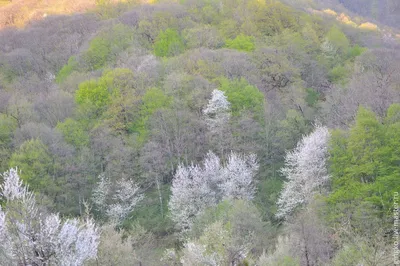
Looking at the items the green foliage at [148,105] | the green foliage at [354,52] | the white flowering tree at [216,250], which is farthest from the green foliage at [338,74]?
the white flowering tree at [216,250]

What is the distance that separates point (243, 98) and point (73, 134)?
18064 millimetres

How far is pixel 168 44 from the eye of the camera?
73.3 meters

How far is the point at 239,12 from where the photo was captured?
83750 mm

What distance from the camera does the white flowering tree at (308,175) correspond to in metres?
37.7

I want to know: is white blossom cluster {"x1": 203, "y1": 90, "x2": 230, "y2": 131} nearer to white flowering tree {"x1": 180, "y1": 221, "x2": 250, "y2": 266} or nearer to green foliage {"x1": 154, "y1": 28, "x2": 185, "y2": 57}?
white flowering tree {"x1": 180, "y1": 221, "x2": 250, "y2": 266}

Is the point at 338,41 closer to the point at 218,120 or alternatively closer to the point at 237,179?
the point at 218,120

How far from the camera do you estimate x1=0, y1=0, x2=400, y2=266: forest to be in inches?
1038

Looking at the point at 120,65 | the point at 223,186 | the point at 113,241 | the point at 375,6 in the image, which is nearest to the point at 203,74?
the point at 120,65

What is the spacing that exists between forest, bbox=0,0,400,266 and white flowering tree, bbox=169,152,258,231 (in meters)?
0.14

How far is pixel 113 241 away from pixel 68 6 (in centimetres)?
10203

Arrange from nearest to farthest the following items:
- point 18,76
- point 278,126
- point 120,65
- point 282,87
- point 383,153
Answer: point 383,153, point 278,126, point 282,87, point 120,65, point 18,76

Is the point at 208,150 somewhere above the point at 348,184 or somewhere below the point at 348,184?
below

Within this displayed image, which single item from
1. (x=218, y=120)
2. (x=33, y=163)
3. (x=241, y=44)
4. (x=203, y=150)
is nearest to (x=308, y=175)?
(x=218, y=120)

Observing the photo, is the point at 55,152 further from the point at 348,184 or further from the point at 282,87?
the point at 282,87
